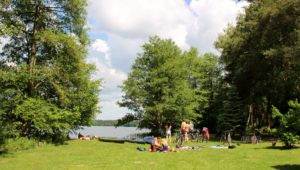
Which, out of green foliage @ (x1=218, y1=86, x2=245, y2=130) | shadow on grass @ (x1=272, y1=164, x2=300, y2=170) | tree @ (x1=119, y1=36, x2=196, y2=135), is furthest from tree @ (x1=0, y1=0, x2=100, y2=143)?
green foliage @ (x1=218, y1=86, x2=245, y2=130)

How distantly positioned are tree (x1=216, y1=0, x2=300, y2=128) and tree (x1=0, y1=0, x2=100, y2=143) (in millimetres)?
16877

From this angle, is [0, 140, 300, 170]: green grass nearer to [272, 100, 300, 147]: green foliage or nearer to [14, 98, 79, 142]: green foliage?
[272, 100, 300, 147]: green foliage

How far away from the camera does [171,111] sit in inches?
2028

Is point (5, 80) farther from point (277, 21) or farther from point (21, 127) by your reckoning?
point (277, 21)

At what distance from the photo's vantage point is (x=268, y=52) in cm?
3544

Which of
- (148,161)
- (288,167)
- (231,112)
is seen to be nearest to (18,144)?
(148,161)

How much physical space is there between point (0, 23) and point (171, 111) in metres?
27.4

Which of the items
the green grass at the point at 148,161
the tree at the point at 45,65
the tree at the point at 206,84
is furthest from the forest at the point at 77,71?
the tree at the point at 206,84

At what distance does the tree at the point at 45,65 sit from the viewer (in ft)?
101

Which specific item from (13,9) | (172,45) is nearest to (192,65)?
(172,45)

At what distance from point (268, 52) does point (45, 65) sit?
19.8 meters

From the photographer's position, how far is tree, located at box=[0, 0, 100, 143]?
101 ft

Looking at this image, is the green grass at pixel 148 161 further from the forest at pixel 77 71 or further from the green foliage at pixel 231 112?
the green foliage at pixel 231 112

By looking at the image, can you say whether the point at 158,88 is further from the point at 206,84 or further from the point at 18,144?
the point at 18,144
